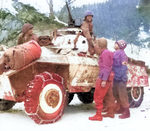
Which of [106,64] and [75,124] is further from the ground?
[106,64]

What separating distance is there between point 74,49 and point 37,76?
1319 mm

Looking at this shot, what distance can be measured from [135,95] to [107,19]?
7.35 ft

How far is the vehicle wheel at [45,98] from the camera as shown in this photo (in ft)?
12.7

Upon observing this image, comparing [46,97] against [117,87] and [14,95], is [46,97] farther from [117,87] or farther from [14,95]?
[117,87]

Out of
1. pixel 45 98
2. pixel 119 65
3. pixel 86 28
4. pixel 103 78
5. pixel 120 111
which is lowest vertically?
pixel 120 111

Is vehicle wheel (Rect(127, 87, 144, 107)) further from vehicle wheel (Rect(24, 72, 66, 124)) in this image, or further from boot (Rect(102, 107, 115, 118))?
vehicle wheel (Rect(24, 72, 66, 124))

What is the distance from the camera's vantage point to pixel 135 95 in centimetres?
604

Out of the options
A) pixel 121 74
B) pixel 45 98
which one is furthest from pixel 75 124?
pixel 121 74

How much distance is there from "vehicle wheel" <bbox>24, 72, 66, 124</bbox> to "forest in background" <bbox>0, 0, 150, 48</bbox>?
1902 mm

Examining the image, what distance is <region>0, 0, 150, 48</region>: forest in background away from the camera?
18.9ft

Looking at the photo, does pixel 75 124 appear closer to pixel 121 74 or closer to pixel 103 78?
pixel 103 78

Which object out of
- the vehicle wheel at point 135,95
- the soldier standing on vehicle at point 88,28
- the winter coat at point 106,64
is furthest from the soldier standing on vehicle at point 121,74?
the vehicle wheel at point 135,95

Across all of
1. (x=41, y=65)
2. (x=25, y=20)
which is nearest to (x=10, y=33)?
(x=25, y=20)

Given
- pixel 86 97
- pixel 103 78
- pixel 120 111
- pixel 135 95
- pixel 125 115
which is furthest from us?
pixel 86 97
